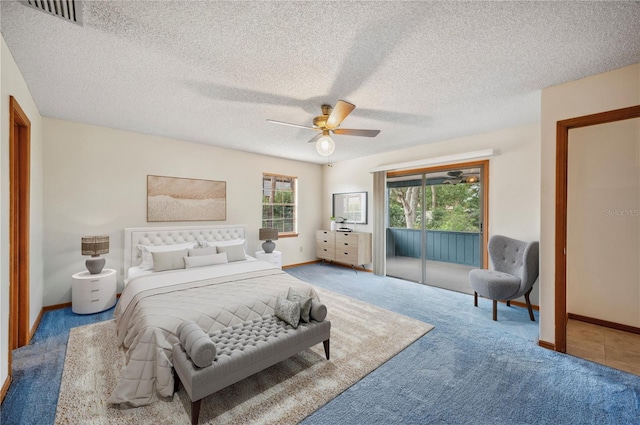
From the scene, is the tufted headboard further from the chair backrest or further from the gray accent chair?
the chair backrest

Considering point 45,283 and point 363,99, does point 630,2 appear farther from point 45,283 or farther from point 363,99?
point 45,283

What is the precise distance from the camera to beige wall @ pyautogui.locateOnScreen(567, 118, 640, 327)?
123 inches

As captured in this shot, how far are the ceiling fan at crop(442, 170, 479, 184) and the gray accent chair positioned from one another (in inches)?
45.6

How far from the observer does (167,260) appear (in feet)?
12.1

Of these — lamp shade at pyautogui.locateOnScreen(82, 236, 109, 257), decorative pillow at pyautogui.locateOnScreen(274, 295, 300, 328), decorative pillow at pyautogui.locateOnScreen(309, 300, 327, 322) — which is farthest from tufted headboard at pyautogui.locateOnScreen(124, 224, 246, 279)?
decorative pillow at pyautogui.locateOnScreen(309, 300, 327, 322)

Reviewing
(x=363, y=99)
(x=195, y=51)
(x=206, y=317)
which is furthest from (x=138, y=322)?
(x=363, y=99)

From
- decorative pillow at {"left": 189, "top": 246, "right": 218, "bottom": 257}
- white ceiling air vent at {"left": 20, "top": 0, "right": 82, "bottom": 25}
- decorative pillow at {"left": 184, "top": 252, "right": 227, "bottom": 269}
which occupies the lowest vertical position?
decorative pillow at {"left": 184, "top": 252, "right": 227, "bottom": 269}

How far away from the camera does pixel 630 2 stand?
5.34 ft

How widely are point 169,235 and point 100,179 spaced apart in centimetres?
132

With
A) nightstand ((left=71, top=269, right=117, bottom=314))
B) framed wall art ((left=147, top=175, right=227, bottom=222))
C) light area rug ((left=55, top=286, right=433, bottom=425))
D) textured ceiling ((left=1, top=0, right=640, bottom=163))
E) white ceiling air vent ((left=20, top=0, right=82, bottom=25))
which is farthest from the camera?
framed wall art ((left=147, top=175, right=227, bottom=222))

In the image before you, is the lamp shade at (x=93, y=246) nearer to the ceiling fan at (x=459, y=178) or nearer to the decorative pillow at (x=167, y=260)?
the decorative pillow at (x=167, y=260)

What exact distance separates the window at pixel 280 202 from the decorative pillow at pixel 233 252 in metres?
1.72

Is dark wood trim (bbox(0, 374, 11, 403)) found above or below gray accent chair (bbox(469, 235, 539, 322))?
below

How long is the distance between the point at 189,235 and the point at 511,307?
546cm
